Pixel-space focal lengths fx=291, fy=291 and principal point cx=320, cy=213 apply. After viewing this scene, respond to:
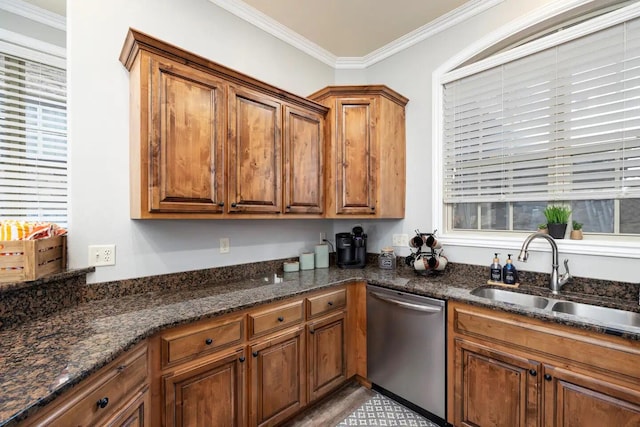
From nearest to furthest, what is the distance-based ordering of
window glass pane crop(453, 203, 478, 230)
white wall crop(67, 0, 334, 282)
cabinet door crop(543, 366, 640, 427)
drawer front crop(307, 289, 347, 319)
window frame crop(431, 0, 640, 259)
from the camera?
cabinet door crop(543, 366, 640, 427), white wall crop(67, 0, 334, 282), window frame crop(431, 0, 640, 259), drawer front crop(307, 289, 347, 319), window glass pane crop(453, 203, 478, 230)

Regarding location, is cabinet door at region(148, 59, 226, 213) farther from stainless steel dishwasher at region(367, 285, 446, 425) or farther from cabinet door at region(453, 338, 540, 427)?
cabinet door at region(453, 338, 540, 427)

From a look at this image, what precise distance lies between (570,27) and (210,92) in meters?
2.45

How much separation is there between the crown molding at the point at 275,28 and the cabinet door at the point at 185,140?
0.88 metres

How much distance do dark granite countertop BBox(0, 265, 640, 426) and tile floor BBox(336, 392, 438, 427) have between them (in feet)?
2.84

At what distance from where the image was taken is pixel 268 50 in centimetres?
255

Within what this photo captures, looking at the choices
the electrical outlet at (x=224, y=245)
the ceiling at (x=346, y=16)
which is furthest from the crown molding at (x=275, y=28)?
the electrical outlet at (x=224, y=245)

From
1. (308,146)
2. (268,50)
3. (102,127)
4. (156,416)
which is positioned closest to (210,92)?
(102,127)

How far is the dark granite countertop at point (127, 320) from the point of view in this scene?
87cm

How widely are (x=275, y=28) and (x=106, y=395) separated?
2744mm

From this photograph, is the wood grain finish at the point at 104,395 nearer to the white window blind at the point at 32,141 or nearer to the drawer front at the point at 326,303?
the drawer front at the point at 326,303

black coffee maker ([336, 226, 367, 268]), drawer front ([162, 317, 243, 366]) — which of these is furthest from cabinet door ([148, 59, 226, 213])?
black coffee maker ([336, 226, 367, 268])

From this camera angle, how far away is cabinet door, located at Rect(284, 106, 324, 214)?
2.26 metres

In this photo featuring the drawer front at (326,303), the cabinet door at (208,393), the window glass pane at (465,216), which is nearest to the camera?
the cabinet door at (208,393)

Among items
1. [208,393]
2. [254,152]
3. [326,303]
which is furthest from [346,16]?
[208,393]
